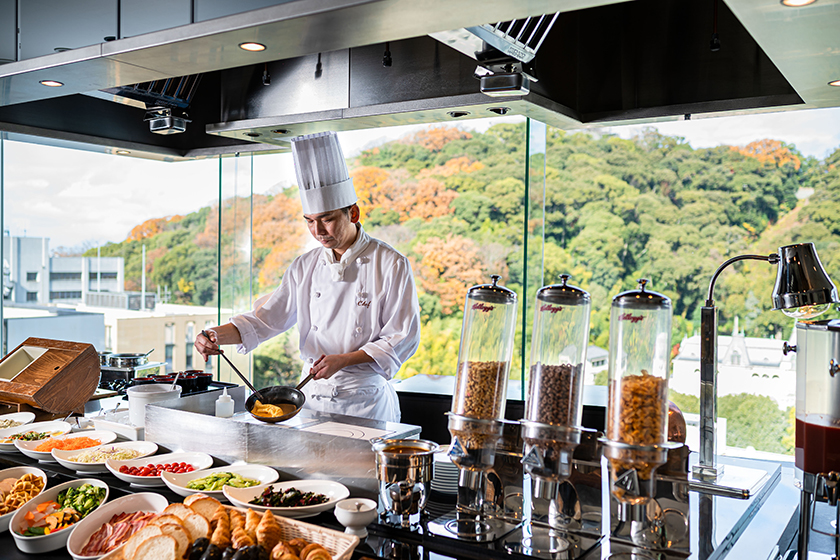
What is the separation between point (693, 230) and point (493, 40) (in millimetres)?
7288

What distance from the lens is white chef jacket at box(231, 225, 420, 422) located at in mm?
2740

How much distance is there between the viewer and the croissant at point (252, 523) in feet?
4.53

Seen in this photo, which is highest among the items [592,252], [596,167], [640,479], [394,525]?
[596,167]

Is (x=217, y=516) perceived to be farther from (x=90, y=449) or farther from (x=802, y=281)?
(x=802, y=281)

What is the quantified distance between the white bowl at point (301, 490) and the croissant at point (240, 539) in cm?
19

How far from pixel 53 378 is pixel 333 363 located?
1.14 meters

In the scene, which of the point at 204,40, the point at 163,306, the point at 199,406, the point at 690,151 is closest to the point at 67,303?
the point at 163,306

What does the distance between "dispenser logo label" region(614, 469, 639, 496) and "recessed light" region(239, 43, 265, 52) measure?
4.52ft

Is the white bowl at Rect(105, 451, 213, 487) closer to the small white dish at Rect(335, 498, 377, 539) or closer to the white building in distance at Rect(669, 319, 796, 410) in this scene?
the small white dish at Rect(335, 498, 377, 539)

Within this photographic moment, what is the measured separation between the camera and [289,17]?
1.54 meters

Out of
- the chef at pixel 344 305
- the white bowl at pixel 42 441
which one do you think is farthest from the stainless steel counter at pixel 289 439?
the chef at pixel 344 305

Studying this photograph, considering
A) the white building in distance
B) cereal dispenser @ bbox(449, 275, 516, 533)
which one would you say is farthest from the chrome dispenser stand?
the white building in distance

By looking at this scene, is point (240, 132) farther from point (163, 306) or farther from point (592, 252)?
point (163, 306)

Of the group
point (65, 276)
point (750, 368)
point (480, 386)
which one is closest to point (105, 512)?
point (480, 386)
